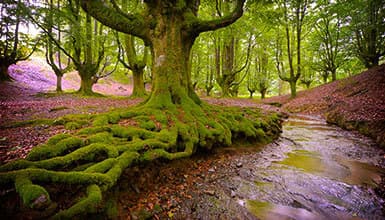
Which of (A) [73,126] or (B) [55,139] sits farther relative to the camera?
(A) [73,126]

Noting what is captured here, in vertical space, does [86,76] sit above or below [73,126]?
above

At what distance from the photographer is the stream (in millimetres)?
2689

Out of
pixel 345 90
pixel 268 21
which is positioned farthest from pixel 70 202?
pixel 345 90

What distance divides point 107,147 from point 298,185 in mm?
3676

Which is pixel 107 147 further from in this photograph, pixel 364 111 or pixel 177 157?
pixel 364 111

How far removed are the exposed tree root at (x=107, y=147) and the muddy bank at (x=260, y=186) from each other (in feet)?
1.26

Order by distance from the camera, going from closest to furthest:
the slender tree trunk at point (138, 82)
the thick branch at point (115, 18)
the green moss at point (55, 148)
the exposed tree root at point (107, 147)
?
the exposed tree root at point (107, 147)
the green moss at point (55, 148)
the thick branch at point (115, 18)
the slender tree trunk at point (138, 82)

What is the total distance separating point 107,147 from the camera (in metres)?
2.82

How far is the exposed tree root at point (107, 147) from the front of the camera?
6.46 ft

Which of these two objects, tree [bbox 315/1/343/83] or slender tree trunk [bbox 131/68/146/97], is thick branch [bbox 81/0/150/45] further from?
tree [bbox 315/1/343/83]

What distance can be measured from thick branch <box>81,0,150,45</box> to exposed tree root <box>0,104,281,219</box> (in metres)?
2.46

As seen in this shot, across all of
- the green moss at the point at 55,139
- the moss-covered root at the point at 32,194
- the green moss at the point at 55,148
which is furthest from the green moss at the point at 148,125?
the moss-covered root at the point at 32,194

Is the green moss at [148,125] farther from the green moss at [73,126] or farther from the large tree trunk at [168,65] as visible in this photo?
the green moss at [73,126]

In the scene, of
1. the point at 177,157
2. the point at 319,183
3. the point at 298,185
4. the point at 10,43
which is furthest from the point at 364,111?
the point at 10,43
